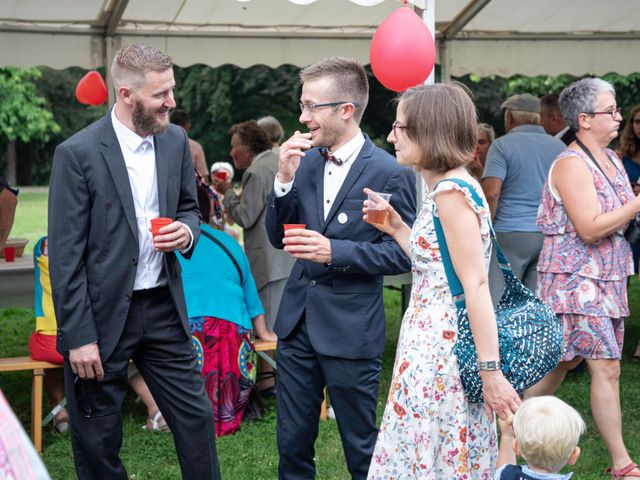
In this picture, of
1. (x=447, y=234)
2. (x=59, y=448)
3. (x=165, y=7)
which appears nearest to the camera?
(x=447, y=234)

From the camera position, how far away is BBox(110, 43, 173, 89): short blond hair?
125 inches

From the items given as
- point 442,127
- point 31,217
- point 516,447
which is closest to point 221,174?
point 442,127

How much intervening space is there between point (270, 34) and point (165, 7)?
3.75ft

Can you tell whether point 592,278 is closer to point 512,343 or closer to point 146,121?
point 512,343

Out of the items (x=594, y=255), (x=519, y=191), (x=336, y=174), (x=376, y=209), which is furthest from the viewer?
(x=519, y=191)

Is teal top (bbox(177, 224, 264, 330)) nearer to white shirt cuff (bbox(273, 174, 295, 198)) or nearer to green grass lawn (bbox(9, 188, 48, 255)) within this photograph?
white shirt cuff (bbox(273, 174, 295, 198))

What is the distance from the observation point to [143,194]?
3.26 meters

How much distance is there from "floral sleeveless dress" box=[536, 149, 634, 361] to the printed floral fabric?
1917 millimetres

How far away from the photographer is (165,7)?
24.5ft

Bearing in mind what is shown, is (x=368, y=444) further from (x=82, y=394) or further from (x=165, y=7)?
(x=165, y=7)

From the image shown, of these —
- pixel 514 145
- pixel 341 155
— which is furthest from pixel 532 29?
pixel 341 155

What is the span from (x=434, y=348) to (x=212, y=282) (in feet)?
8.90

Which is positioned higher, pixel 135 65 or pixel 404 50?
pixel 404 50

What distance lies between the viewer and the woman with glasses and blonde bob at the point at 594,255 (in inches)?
161
